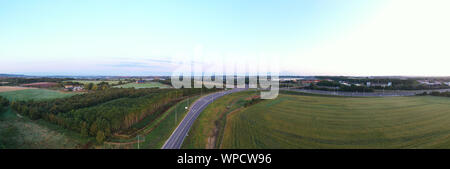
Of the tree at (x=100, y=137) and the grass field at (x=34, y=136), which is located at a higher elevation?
the tree at (x=100, y=137)

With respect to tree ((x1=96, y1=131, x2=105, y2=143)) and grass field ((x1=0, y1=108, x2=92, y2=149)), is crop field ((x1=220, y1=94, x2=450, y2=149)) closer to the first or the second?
tree ((x1=96, y1=131, x2=105, y2=143))

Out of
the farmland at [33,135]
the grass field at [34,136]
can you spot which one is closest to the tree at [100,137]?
the grass field at [34,136]

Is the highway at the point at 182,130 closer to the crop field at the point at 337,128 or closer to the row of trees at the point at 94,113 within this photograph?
the crop field at the point at 337,128

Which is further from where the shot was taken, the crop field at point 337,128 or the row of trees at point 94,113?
the row of trees at point 94,113

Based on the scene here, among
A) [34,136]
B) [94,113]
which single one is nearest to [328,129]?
[94,113]

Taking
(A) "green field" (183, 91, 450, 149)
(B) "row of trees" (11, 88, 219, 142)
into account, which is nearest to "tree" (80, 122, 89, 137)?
(B) "row of trees" (11, 88, 219, 142)

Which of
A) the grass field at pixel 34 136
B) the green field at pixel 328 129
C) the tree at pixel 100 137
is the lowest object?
the grass field at pixel 34 136

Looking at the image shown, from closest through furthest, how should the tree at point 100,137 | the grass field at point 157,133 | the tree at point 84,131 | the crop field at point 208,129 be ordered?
the crop field at point 208,129 → the grass field at point 157,133 → the tree at point 100,137 → the tree at point 84,131
